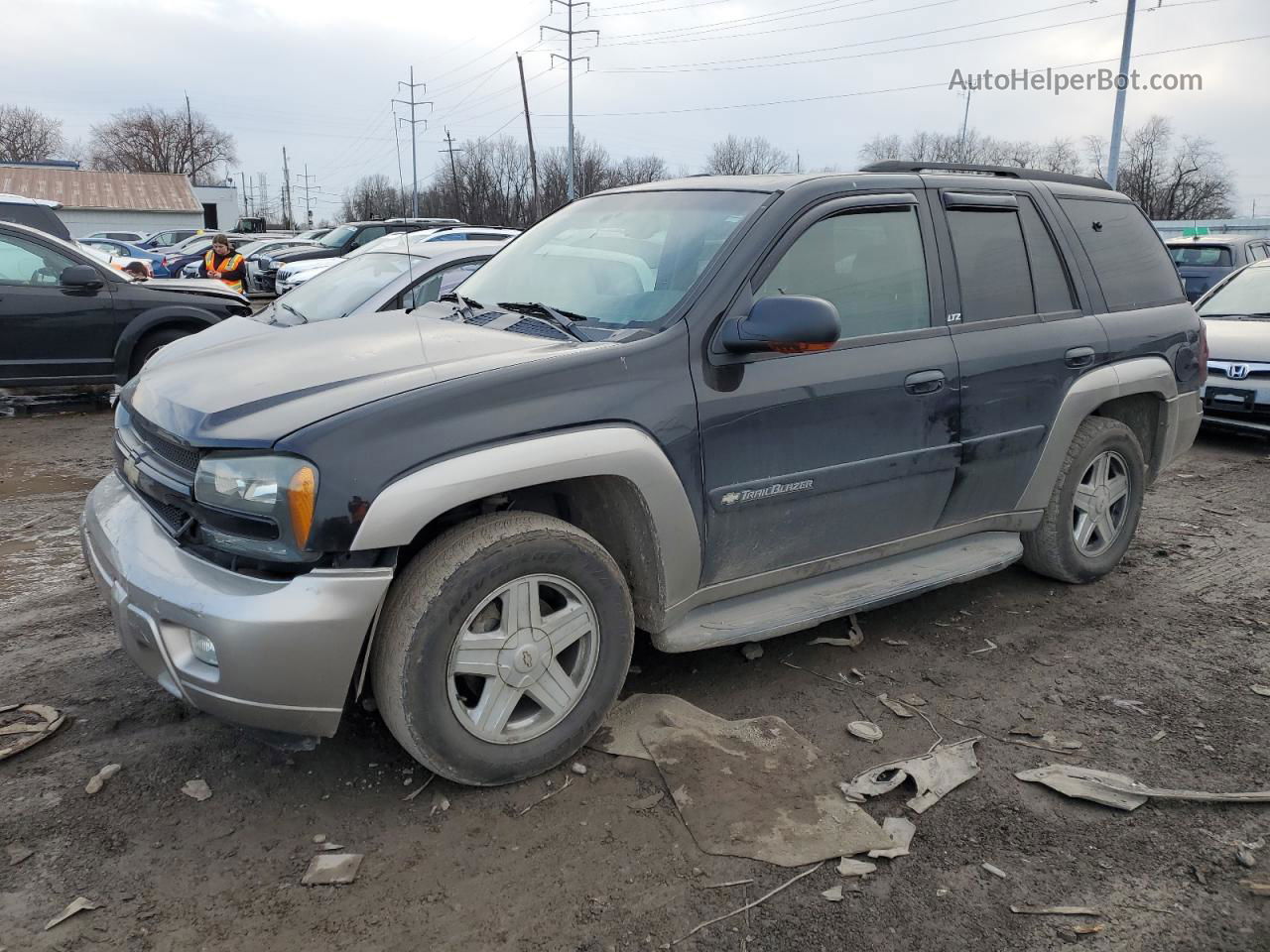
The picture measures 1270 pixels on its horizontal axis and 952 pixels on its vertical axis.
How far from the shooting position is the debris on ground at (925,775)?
2.95 m

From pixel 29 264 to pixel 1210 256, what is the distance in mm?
15005

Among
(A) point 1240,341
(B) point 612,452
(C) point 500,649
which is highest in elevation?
(B) point 612,452

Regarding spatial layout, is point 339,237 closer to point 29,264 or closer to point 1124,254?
point 29,264

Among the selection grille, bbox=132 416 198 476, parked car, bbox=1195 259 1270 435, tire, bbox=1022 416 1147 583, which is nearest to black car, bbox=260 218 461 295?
parked car, bbox=1195 259 1270 435

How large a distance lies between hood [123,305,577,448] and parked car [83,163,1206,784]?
2cm

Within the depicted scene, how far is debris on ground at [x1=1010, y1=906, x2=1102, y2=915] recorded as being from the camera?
8.07ft

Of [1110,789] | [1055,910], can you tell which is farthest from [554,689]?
[1110,789]

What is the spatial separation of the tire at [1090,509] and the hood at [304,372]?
2.70m

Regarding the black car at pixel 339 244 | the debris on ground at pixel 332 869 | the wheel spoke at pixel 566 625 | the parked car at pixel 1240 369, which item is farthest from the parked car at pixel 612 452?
the black car at pixel 339 244

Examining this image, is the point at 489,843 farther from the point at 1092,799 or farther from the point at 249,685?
the point at 1092,799

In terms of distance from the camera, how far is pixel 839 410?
3404mm

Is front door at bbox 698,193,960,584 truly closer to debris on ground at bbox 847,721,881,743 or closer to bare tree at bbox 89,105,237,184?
debris on ground at bbox 847,721,881,743

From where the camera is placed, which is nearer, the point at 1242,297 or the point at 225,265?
the point at 1242,297

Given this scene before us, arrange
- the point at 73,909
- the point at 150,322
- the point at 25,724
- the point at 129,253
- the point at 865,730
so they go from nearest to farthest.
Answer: the point at 73,909 → the point at 25,724 → the point at 865,730 → the point at 150,322 → the point at 129,253
